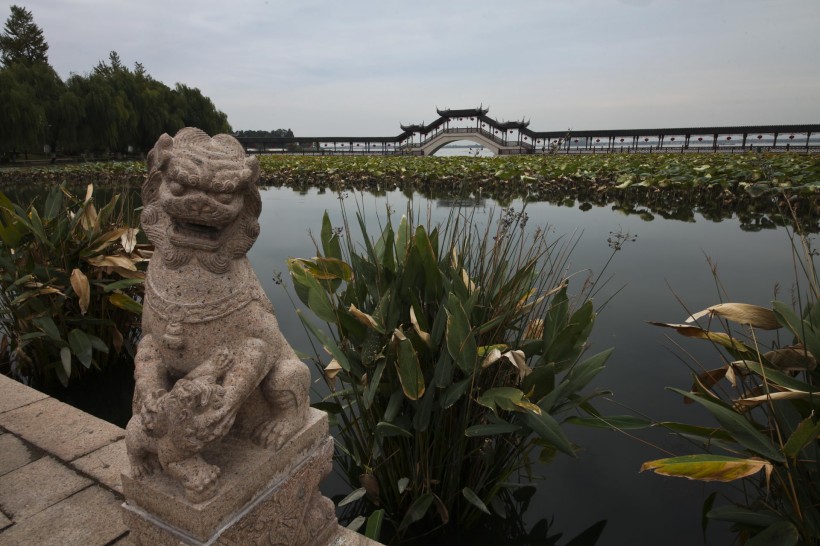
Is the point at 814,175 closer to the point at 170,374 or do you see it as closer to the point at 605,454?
the point at 605,454

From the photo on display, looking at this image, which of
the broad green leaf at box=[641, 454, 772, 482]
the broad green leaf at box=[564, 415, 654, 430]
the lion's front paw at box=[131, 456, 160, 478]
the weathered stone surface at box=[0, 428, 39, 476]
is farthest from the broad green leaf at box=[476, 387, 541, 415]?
the weathered stone surface at box=[0, 428, 39, 476]

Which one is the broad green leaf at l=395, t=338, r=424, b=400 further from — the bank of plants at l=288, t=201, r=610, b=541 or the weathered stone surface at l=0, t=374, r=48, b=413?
the weathered stone surface at l=0, t=374, r=48, b=413

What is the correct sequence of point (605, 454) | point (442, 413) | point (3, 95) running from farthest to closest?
point (3, 95)
point (605, 454)
point (442, 413)


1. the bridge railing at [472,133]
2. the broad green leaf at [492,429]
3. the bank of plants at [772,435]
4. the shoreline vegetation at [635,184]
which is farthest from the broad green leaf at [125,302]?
the bridge railing at [472,133]

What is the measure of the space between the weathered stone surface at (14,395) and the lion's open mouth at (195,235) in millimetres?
1913

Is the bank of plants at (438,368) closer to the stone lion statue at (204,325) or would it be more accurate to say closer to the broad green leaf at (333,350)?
the broad green leaf at (333,350)

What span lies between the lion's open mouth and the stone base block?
548 millimetres

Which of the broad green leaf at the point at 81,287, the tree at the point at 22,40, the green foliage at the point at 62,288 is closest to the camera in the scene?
the broad green leaf at the point at 81,287

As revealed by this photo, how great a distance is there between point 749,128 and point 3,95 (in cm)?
2588

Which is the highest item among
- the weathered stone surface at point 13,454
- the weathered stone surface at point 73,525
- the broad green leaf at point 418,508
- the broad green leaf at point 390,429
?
the broad green leaf at point 390,429

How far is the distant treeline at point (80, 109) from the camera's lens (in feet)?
54.6

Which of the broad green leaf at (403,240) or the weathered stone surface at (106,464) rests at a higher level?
the broad green leaf at (403,240)

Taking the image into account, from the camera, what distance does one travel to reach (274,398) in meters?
1.36

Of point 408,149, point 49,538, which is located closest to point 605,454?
point 49,538
